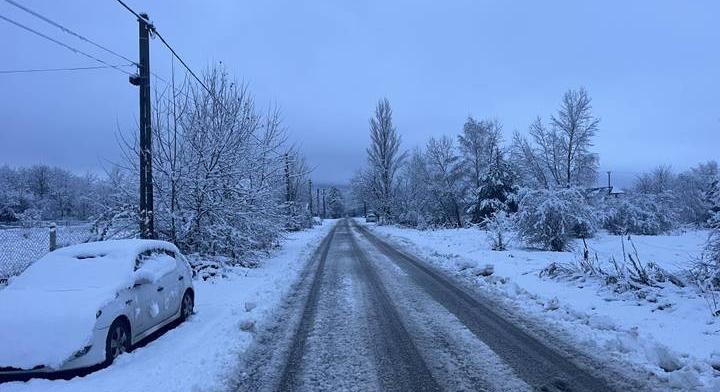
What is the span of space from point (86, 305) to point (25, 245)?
12200mm

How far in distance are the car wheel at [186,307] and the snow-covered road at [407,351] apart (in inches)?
66.3

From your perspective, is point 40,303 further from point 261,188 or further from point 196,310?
point 261,188

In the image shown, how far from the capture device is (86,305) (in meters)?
6.36

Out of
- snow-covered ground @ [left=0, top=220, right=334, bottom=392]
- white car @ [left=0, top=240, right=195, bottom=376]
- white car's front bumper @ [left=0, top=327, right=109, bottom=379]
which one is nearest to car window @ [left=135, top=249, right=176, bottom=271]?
white car @ [left=0, top=240, right=195, bottom=376]

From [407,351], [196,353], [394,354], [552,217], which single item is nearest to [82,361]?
[196,353]

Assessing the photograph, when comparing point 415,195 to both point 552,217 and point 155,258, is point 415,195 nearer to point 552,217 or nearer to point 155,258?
point 552,217

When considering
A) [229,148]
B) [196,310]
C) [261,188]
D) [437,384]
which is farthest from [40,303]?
[261,188]

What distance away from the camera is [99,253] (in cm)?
784

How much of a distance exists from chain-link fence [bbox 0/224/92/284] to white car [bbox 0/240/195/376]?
7.16 meters

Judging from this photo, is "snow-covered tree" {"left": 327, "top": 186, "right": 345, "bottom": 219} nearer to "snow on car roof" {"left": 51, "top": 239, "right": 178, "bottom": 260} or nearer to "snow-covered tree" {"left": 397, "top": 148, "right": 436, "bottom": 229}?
"snow-covered tree" {"left": 397, "top": 148, "right": 436, "bottom": 229}

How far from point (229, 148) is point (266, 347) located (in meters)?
11.0

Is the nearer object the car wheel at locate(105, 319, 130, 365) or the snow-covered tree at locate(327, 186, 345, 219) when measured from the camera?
the car wheel at locate(105, 319, 130, 365)

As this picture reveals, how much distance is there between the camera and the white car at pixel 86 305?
5.90m

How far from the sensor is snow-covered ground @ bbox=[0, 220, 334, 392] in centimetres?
566
